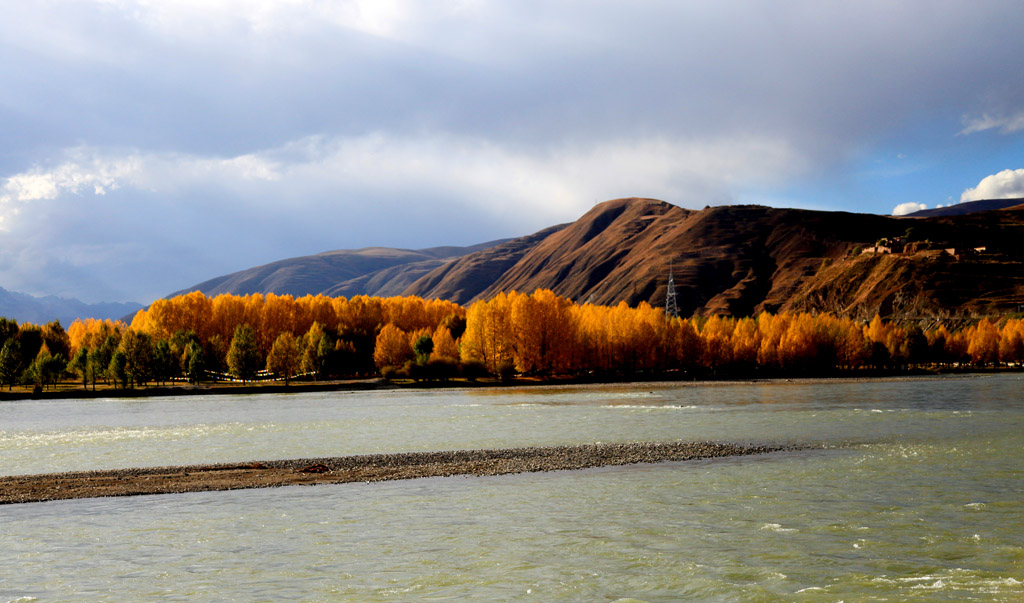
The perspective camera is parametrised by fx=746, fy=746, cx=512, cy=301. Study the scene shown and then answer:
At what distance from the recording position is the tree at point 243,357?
149875mm

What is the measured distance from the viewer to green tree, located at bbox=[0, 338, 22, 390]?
142 metres

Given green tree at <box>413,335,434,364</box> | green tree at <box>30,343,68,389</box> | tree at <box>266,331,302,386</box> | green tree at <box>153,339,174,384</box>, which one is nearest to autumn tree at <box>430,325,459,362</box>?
green tree at <box>413,335,434,364</box>

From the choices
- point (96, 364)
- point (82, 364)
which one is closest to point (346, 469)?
point (96, 364)

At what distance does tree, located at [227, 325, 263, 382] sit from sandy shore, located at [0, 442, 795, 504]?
110163 mm

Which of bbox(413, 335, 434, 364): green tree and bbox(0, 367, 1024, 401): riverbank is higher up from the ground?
bbox(413, 335, 434, 364): green tree

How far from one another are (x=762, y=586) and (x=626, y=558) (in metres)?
4.47

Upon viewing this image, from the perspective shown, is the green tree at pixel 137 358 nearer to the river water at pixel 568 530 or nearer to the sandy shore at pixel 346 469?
the river water at pixel 568 530

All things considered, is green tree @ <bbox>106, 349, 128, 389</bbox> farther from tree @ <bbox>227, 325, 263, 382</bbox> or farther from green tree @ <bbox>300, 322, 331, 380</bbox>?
green tree @ <bbox>300, 322, 331, 380</bbox>

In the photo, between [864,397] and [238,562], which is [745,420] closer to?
[864,397]

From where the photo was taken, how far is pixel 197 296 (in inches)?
7205

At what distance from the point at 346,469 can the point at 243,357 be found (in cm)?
11562

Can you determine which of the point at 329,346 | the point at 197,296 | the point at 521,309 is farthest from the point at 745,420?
the point at 197,296

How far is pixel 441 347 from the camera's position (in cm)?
16512

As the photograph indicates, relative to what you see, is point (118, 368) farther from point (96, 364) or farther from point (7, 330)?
point (7, 330)
